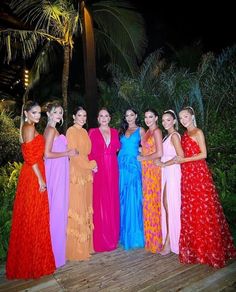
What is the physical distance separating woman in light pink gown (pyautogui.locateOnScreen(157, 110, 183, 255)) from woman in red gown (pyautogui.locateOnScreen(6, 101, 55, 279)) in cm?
163

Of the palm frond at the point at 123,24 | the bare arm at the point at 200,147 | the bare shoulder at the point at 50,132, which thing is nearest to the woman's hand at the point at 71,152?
the bare shoulder at the point at 50,132

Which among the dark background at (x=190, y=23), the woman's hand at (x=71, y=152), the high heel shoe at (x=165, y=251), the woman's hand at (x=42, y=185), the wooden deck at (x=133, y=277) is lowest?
the wooden deck at (x=133, y=277)

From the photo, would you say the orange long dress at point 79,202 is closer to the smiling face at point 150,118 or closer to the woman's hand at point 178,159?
the smiling face at point 150,118

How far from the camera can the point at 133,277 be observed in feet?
11.4

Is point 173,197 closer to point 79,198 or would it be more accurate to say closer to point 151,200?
point 151,200

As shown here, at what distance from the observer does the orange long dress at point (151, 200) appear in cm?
423

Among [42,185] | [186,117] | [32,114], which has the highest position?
[32,114]

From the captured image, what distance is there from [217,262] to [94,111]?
10.4 ft

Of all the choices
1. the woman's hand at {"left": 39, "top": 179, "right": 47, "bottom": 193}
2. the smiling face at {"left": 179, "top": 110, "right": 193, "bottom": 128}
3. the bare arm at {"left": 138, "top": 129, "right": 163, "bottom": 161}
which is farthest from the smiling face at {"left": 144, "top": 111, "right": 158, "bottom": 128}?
the woman's hand at {"left": 39, "top": 179, "right": 47, "bottom": 193}

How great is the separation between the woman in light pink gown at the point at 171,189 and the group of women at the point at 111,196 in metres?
0.01

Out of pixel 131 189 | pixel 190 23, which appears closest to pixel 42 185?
pixel 131 189

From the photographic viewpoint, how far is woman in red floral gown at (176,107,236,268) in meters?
3.68

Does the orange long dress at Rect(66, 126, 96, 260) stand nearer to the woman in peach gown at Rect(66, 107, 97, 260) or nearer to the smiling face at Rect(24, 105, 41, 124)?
the woman in peach gown at Rect(66, 107, 97, 260)

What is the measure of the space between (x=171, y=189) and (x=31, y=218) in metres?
1.89
